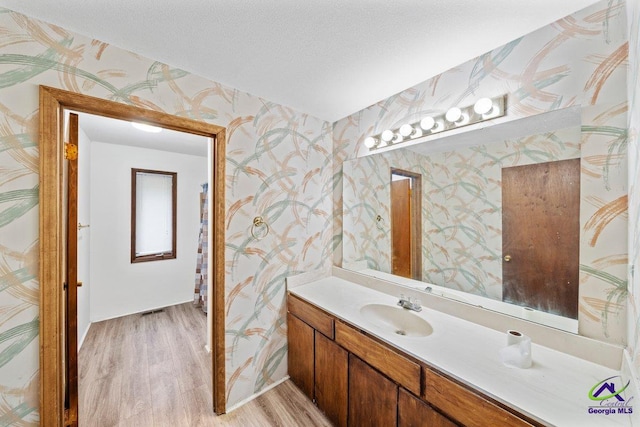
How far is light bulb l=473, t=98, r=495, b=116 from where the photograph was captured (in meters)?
1.33

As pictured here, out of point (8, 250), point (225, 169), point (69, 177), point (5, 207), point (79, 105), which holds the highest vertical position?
point (79, 105)

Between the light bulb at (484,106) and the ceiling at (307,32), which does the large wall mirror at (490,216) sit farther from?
the ceiling at (307,32)

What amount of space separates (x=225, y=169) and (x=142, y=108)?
0.57 meters

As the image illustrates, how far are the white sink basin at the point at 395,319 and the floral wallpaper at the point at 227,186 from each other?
28.8 inches

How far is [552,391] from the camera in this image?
34.8 inches

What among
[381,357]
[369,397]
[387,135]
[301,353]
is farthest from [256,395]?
[387,135]

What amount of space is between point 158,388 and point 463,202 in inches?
108

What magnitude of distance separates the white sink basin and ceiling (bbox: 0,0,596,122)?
5.24 ft

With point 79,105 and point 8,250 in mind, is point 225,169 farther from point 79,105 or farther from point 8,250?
point 8,250

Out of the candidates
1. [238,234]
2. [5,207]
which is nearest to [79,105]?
[5,207]

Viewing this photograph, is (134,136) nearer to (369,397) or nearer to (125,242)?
(125,242)

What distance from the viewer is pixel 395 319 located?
1658 millimetres

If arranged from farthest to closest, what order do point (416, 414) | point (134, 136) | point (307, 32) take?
point (134, 136), point (307, 32), point (416, 414)

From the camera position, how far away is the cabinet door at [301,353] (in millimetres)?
1806
